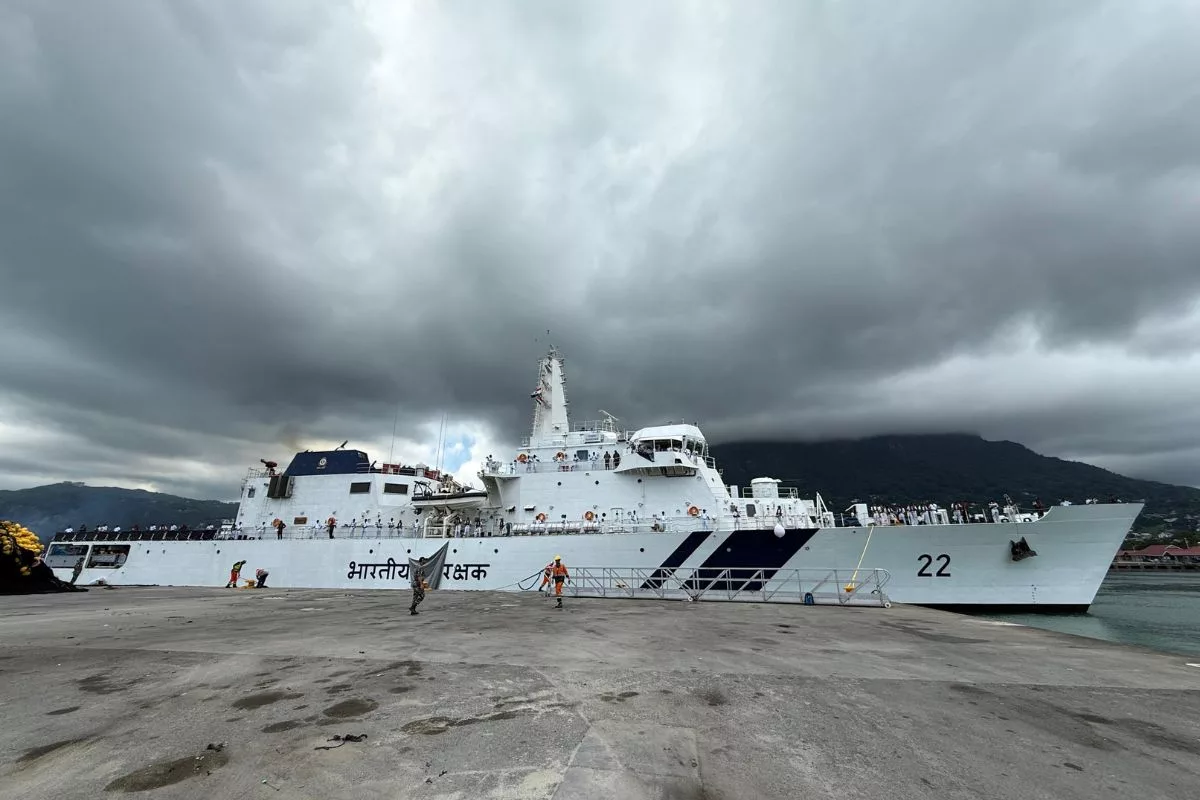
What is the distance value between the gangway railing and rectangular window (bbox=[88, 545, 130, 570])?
84.7ft

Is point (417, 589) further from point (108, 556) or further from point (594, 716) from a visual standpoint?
point (108, 556)

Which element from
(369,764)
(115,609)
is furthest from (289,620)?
(369,764)

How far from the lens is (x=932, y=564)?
48.1ft

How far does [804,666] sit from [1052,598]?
556 inches

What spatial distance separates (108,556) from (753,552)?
113ft

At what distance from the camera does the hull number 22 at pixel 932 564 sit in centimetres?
1459

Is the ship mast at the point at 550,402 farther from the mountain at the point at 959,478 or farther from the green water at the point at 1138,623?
the mountain at the point at 959,478

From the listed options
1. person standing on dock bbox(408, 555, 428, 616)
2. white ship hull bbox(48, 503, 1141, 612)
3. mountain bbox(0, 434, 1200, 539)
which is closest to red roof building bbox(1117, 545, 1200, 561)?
mountain bbox(0, 434, 1200, 539)

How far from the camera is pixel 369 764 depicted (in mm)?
3115

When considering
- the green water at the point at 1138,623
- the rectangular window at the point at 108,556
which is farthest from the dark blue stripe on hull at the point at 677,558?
the rectangular window at the point at 108,556

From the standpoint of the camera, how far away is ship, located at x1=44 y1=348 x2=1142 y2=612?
1446cm

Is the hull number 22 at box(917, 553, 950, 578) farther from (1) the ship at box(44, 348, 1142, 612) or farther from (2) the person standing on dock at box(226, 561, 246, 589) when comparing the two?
(2) the person standing on dock at box(226, 561, 246, 589)

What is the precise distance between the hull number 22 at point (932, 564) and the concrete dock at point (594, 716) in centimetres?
667

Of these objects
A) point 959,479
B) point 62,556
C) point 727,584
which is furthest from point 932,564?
point 959,479
